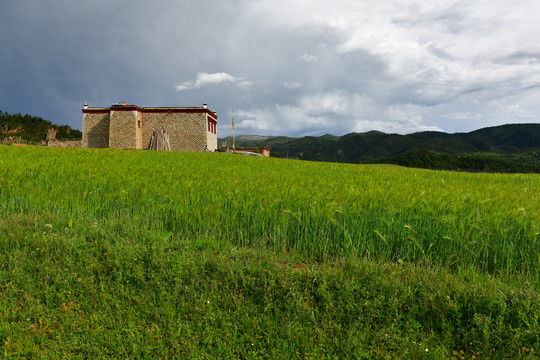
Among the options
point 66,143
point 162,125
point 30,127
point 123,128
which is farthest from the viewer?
point 30,127

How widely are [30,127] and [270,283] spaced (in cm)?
10193

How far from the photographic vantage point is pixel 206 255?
331cm

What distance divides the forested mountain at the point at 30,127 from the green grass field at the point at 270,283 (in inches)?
3393

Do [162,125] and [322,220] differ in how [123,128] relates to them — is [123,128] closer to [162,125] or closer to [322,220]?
[162,125]

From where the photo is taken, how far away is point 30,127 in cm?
7819

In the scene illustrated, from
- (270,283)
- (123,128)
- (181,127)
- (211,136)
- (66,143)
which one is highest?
(181,127)

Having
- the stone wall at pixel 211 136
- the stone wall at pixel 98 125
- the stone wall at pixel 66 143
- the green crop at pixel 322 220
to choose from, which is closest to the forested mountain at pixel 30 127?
the stone wall at pixel 66 143

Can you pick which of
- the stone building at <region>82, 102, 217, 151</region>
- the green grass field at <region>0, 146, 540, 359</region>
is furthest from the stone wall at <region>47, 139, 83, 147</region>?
the green grass field at <region>0, 146, 540, 359</region>

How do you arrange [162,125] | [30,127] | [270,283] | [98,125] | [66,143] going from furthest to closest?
[30,127], [66,143], [98,125], [162,125], [270,283]

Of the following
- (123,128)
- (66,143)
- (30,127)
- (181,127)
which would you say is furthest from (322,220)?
(30,127)

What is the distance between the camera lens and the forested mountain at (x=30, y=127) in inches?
2817

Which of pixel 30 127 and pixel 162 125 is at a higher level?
pixel 30 127

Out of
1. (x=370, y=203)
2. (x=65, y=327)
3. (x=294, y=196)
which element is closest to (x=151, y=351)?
(x=65, y=327)

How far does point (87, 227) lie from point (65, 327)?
68.2 inches
